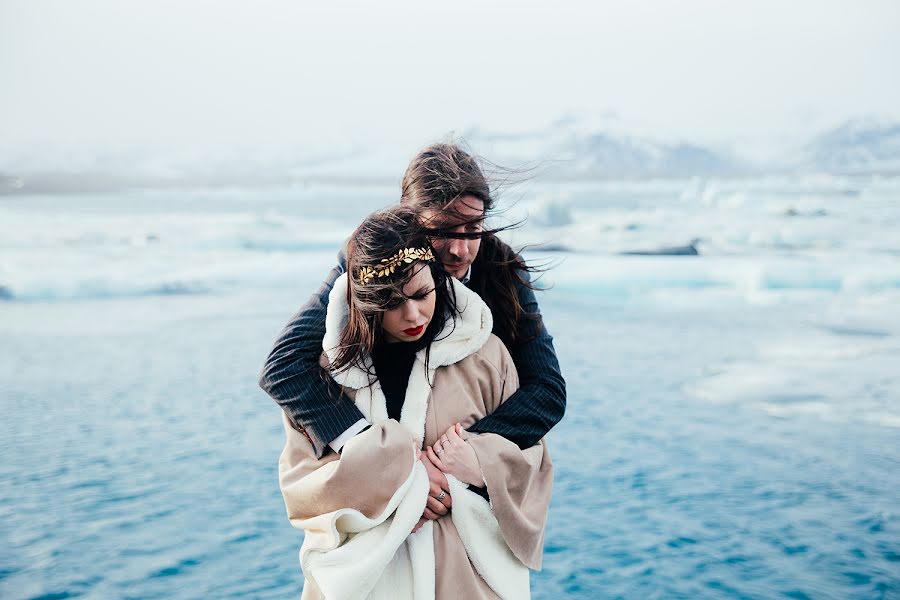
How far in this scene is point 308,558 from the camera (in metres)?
1.38

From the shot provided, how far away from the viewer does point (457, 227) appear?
60.6 inches

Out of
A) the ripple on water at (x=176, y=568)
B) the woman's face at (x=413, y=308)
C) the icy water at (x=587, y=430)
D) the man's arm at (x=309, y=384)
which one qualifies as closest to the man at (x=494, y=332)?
the man's arm at (x=309, y=384)

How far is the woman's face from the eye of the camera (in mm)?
1336

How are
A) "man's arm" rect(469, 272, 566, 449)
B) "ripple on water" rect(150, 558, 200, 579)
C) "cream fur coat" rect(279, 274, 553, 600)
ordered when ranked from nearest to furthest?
"cream fur coat" rect(279, 274, 553, 600) → "man's arm" rect(469, 272, 566, 449) → "ripple on water" rect(150, 558, 200, 579)

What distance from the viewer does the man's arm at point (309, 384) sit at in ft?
4.53

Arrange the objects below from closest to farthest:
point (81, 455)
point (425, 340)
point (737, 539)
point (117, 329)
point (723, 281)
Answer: point (425, 340) < point (737, 539) < point (81, 455) < point (117, 329) < point (723, 281)

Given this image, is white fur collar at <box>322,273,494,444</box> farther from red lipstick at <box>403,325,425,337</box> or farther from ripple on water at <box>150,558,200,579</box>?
ripple on water at <box>150,558,200,579</box>

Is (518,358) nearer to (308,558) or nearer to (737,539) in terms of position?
(308,558)

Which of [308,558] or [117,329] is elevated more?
[308,558]

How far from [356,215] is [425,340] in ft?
63.9

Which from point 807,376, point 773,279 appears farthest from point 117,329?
point 773,279

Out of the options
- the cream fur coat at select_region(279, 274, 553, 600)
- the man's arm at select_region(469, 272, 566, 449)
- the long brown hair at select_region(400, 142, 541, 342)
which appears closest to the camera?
the cream fur coat at select_region(279, 274, 553, 600)

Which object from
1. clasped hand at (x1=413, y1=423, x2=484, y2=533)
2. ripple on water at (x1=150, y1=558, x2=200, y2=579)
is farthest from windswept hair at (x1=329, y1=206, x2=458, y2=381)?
ripple on water at (x1=150, y1=558, x2=200, y2=579)

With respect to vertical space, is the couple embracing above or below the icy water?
above
